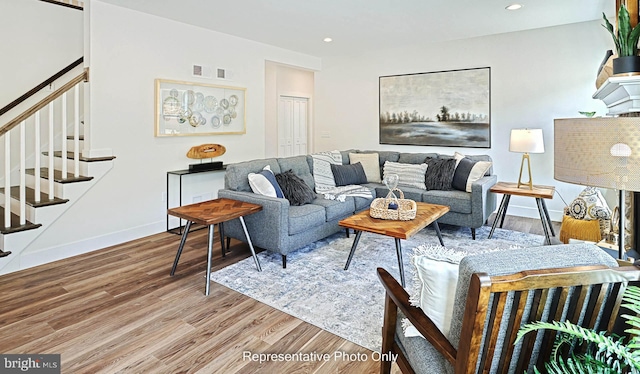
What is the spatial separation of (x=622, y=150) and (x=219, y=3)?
3796 mm

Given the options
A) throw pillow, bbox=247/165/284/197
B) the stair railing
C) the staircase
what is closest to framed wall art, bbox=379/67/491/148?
throw pillow, bbox=247/165/284/197

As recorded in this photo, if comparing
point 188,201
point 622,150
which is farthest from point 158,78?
point 622,150

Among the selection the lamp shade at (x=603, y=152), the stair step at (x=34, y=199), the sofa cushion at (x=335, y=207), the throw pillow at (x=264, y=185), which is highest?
the lamp shade at (x=603, y=152)

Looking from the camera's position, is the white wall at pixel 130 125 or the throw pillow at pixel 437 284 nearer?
the throw pillow at pixel 437 284

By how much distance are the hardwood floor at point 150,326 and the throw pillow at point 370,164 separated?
8.98 feet

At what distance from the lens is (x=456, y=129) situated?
5715 millimetres

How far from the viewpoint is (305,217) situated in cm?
355

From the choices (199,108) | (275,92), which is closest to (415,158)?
(199,108)

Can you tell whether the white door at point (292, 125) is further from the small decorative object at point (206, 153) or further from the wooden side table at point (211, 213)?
the wooden side table at point (211, 213)

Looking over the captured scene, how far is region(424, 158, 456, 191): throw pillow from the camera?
462 cm

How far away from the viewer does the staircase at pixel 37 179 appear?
10.8 feet

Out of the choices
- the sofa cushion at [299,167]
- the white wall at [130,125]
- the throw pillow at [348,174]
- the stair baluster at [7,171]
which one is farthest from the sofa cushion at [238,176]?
the stair baluster at [7,171]

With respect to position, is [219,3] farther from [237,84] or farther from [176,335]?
[176,335]

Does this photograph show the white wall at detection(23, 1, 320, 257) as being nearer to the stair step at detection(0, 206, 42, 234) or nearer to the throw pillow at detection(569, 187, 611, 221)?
the stair step at detection(0, 206, 42, 234)
